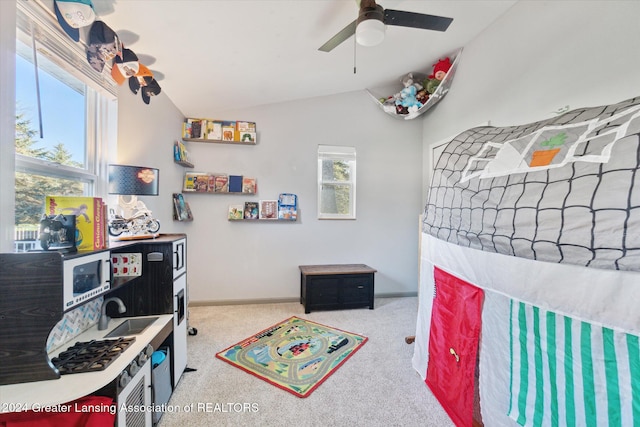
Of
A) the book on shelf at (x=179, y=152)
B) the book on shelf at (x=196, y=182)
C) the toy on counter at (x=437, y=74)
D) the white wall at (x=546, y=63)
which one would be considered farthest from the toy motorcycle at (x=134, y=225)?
the toy on counter at (x=437, y=74)

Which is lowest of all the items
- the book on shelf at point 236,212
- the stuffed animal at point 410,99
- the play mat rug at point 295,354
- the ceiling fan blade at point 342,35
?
the play mat rug at point 295,354

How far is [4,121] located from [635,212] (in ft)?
7.69

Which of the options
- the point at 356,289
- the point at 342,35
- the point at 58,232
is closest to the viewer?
the point at 58,232

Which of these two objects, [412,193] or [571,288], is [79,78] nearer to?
[571,288]

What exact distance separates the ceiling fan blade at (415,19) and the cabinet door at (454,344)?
168cm

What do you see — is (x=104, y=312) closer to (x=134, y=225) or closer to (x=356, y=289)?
(x=134, y=225)

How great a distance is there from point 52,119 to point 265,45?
4.96ft

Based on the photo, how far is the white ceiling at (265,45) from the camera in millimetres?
1598

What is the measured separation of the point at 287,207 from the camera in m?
3.33

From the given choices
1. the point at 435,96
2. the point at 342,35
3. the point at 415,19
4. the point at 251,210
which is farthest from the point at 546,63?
the point at 251,210

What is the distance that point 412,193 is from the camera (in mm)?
3670

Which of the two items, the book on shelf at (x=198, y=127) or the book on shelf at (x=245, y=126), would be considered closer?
the book on shelf at (x=198, y=127)

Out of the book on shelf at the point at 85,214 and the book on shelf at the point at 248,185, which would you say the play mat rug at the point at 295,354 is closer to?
the book on shelf at the point at 85,214

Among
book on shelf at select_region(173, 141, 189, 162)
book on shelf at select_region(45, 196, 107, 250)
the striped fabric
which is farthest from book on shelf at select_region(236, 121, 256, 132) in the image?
the striped fabric
